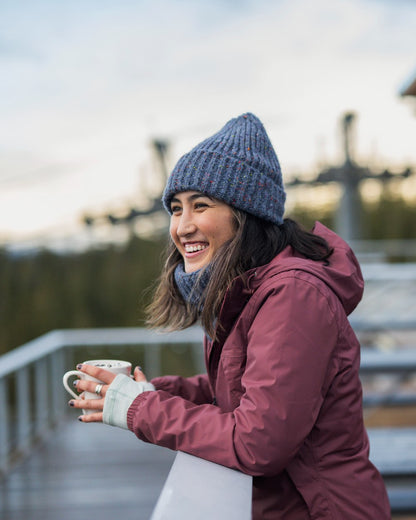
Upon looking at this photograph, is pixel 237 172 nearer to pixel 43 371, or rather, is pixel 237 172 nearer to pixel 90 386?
pixel 90 386

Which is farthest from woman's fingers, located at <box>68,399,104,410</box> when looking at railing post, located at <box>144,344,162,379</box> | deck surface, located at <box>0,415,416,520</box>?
railing post, located at <box>144,344,162,379</box>

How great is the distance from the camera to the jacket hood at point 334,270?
1.00 meters

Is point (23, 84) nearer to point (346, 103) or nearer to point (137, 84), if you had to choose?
point (137, 84)

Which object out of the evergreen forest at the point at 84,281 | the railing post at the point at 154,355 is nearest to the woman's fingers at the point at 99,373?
the railing post at the point at 154,355

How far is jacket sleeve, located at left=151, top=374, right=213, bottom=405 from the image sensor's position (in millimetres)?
1267

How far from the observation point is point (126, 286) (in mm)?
18016

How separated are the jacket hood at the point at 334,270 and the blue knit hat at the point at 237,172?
113mm

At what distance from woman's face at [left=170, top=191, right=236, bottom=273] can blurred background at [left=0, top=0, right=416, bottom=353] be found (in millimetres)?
475

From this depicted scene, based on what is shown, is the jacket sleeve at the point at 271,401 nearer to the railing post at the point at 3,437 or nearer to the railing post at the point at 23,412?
the railing post at the point at 3,437

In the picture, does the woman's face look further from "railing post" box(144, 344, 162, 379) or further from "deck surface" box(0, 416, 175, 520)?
"railing post" box(144, 344, 162, 379)

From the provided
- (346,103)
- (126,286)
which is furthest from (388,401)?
(126,286)

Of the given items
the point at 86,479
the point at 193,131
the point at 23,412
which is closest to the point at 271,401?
the point at 86,479

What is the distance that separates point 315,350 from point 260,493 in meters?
0.33

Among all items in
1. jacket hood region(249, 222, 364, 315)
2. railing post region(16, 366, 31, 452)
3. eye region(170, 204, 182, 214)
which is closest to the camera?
jacket hood region(249, 222, 364, 315)
